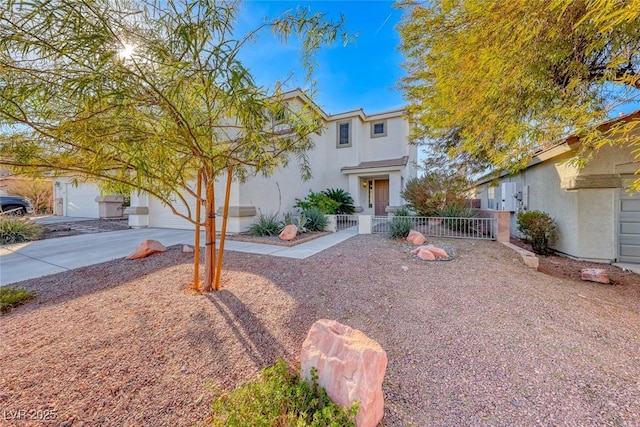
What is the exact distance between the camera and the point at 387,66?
784 centimetres

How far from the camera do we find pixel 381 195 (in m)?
14.3

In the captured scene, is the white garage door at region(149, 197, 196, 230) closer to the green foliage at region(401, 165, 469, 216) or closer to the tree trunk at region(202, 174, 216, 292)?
the tree trunk at region(202, 174, 216, 292)

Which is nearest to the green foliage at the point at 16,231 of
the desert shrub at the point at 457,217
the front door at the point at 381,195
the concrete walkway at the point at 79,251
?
the concrete walkway at the point at 79,251

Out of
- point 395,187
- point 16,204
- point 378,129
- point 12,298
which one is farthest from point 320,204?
point 16,204

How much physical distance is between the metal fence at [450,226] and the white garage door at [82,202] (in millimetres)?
16587

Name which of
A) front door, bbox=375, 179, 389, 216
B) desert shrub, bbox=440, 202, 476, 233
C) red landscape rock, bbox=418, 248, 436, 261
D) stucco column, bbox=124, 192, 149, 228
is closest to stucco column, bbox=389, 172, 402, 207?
front door, bbox=375, 179, 389, 216

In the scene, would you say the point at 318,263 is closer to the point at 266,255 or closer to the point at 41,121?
the point at 266,255

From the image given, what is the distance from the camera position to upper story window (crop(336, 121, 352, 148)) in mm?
13906

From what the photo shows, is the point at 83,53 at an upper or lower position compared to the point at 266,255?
upper

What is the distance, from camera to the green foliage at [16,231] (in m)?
7.55

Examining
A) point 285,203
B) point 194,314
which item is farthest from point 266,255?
point 285,203

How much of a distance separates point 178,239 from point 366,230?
6399 millimetres

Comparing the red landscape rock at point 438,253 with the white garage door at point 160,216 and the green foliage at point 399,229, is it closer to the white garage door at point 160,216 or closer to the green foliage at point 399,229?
the green foliage at point 399,229

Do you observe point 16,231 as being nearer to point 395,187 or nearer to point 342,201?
point 342,201
